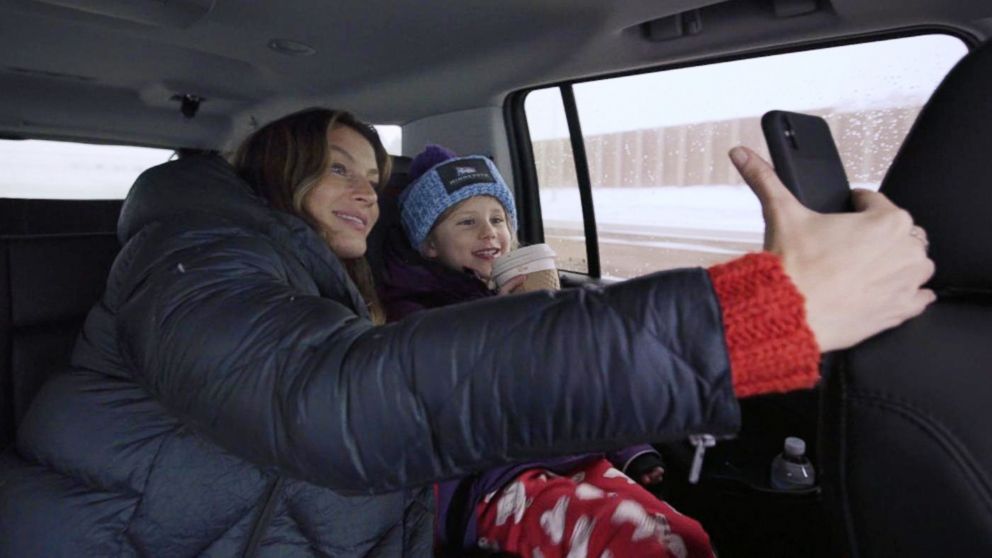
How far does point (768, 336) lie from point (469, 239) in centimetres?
149

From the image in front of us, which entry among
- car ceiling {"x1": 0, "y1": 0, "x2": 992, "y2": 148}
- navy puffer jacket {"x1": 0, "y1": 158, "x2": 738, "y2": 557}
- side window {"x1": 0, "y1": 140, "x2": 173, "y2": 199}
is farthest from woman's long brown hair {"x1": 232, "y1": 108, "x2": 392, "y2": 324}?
A: side window {"x1": 0, "y1": 140, "x2": 173, "y2": 199}

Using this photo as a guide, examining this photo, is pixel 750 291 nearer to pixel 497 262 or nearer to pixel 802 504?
pixel 497 262

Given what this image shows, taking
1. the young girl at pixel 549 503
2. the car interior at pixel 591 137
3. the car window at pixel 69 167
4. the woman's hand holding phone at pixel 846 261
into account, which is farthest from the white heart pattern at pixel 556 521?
the car window at pixel 69 167

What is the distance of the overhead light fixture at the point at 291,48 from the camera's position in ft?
7.53

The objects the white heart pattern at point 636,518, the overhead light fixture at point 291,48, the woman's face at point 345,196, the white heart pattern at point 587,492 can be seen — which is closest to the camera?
the white heart pattern at point 636,518

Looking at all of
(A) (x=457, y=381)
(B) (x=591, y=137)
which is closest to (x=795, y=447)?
(A) (x=457, y=381)

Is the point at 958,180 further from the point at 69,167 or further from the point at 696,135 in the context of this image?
the point at 69,167

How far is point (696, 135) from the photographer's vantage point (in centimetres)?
239

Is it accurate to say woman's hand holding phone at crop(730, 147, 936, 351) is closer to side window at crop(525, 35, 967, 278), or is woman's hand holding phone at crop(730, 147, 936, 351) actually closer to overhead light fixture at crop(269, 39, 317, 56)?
side window at crop(525, 35, 967, 278)

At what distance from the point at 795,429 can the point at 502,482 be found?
110cm

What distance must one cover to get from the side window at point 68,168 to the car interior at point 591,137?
3cm

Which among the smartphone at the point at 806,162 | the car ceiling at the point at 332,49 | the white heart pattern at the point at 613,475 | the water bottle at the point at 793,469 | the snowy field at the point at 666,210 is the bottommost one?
the water bottle at the point at 793,469

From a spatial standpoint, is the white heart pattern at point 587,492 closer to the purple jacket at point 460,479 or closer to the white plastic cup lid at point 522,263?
the purple jacket at point 460,479

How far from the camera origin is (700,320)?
22.5 inches
